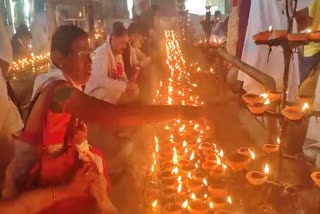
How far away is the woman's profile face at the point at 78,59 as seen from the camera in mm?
3160

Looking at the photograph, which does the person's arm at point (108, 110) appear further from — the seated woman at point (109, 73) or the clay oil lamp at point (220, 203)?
the seated woman at point (109, 73)

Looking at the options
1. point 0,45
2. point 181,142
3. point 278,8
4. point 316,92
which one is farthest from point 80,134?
point 278,8

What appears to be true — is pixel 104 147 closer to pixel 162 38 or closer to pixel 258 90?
pixel 258 90

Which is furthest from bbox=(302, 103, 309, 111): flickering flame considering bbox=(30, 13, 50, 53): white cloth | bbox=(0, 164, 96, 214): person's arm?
bbox=(30, 13, 50, 53): white cloth

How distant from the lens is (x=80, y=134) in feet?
10.7

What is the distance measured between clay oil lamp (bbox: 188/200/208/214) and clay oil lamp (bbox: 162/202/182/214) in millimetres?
85

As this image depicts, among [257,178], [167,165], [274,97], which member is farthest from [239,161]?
[167,165]

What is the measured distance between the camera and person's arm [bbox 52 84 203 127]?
2.72m

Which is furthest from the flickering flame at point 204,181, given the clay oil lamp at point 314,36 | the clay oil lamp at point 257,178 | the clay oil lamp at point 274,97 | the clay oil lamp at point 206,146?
the clay oil lamp at point 314,36

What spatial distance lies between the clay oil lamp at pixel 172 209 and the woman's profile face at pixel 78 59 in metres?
1.17

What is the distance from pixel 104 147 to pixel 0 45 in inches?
114

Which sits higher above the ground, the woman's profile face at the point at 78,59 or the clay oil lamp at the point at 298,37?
the clay oil lamp at the point at 298,37

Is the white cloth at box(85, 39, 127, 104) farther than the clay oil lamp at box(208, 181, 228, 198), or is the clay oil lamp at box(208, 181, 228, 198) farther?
the white cloth at box(85, 39, 127, 104)

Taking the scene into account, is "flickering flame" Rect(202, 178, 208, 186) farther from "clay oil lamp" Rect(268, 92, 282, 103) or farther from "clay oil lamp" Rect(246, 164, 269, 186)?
"clay oil lamp" Rect(268, 92, 282, 103)
